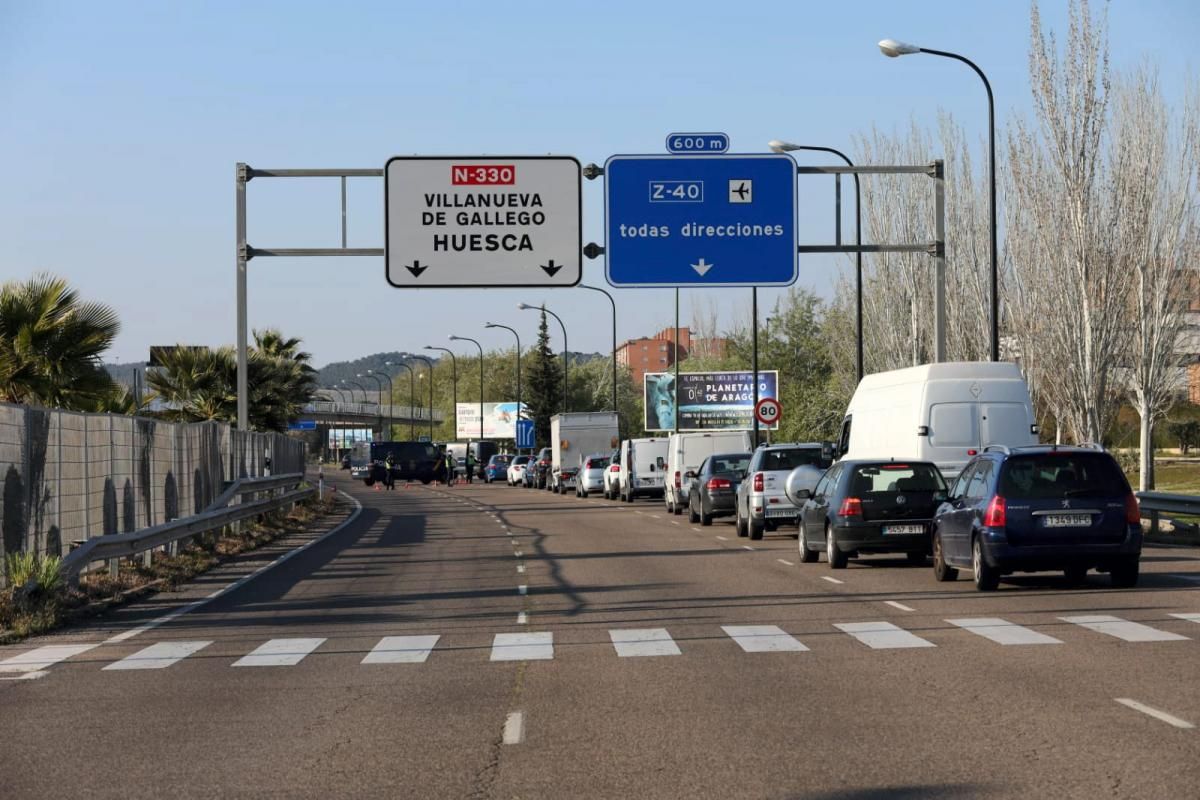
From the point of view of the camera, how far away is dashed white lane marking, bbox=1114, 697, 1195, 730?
902 cm

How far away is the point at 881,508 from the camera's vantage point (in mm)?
22672

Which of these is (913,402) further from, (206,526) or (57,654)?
(57,654)

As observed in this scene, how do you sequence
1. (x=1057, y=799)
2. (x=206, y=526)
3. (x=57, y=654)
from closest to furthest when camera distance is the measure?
(x=1057, y=799)
(x=57, y=654)
(x=206, y=526)

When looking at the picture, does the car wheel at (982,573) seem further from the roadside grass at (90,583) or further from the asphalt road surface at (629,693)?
the roadside grass at (90,583)

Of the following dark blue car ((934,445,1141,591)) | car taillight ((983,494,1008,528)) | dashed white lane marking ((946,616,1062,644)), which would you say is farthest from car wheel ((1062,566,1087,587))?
dashed white lane marking ((946,616,1062,644))

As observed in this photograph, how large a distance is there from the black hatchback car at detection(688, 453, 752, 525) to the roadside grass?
35.1 ft

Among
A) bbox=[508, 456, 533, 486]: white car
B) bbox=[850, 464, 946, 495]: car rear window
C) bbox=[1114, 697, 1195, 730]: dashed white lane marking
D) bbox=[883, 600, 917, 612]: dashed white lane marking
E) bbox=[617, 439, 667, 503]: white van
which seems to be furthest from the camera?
bbox=[508, 456, 533, 486]: white car

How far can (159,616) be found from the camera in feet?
57.5

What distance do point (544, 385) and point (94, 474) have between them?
117773mm

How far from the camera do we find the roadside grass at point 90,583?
16.4m

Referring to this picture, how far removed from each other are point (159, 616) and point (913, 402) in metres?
13.0

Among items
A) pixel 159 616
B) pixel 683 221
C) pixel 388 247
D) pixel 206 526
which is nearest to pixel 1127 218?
pixel 683 221

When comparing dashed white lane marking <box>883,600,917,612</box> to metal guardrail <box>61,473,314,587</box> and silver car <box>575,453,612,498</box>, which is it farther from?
silver car <box>575,453,612,498</box>

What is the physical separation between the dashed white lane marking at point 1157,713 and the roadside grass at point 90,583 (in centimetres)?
1005
